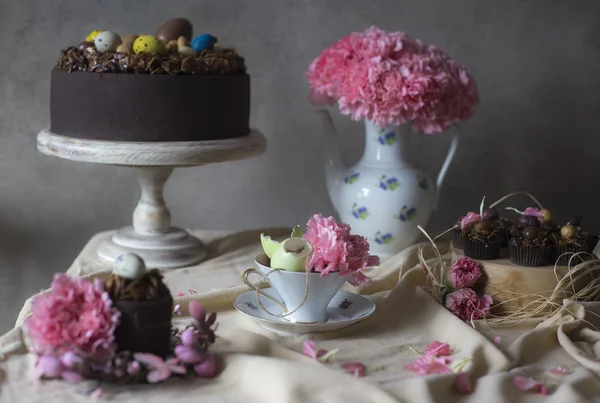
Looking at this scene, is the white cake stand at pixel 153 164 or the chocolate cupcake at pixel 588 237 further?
the white cake stand at pixel 153 164

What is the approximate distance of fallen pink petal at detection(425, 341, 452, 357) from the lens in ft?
3.26

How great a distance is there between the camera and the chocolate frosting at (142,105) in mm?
1326

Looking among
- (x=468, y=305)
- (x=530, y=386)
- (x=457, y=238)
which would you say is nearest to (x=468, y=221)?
(x=457, y=238)

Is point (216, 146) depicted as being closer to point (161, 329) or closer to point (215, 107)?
point (215, 107)

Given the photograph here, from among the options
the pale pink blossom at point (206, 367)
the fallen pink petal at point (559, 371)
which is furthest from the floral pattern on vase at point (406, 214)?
the pale pink blossom at point (206, 367)

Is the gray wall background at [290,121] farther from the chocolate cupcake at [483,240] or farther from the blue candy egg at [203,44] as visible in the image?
the chocolate cupcake at [483,240]

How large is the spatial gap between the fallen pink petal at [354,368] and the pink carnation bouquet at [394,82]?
595 mm

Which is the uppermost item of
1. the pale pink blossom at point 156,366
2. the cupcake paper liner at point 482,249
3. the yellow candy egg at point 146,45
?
the yellow candy egg at point 146,45

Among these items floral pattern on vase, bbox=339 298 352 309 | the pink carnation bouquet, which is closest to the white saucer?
floral pattern on vase, bbox=339 298 352 309

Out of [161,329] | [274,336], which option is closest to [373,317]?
[274,336]

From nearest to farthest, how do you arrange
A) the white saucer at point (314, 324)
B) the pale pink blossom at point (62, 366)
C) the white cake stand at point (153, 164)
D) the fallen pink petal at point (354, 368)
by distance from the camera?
the pale pink blossom at point (62, 366)
the fallen pink petal at point (354, 368)
the white saucer at point (314, 324)
the white cake stand at point (153, 164)

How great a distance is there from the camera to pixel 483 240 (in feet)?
3.88

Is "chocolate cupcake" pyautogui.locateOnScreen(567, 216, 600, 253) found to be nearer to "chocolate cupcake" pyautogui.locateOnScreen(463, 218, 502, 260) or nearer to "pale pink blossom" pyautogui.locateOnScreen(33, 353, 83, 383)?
"chocolate cupcake" pyautogui.locateOnScreen(463, 218, 502, 260)

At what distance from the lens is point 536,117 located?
188cm
